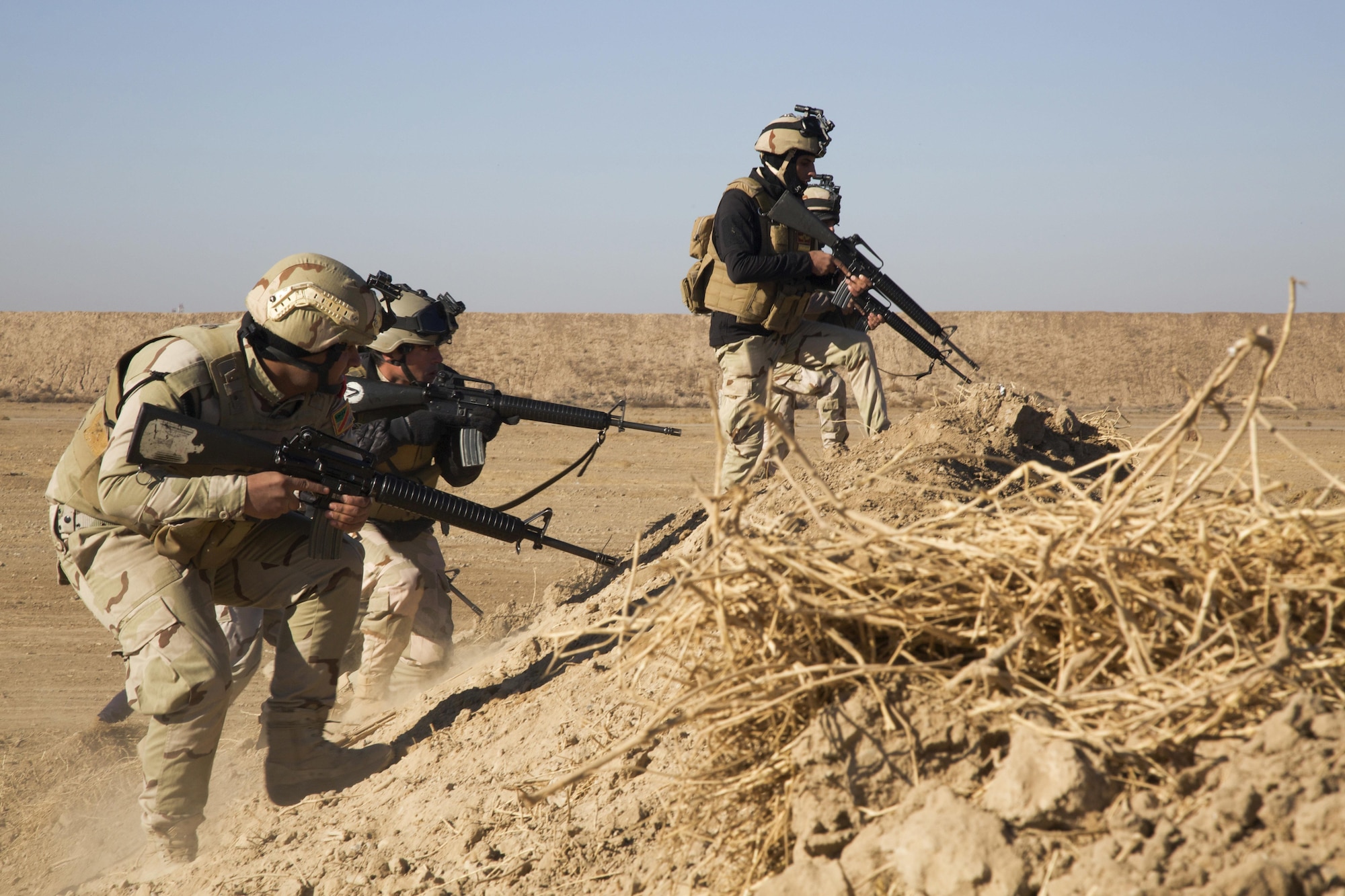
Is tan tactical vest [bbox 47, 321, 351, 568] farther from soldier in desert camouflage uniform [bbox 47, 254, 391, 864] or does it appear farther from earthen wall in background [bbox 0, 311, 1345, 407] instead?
earthen wall in background [bbox 0, 311, 1345, 407]

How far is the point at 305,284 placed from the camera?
3.29 metres

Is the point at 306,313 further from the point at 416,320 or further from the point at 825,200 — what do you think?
the point at 825,200

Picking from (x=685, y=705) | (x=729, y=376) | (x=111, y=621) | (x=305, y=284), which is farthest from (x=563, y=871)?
(x=729, y=376)

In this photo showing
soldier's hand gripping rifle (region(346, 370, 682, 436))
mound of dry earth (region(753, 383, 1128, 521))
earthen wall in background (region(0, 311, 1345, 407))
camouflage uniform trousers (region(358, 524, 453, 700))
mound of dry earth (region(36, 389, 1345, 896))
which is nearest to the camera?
mound of dry earth (region(36, 389, 1345, 896))

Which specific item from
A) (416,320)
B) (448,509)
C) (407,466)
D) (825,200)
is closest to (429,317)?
(416,320)

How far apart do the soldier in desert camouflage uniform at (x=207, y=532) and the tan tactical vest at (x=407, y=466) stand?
33.7 inches

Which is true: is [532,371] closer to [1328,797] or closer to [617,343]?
[617,343]

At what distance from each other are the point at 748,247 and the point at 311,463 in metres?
2.71

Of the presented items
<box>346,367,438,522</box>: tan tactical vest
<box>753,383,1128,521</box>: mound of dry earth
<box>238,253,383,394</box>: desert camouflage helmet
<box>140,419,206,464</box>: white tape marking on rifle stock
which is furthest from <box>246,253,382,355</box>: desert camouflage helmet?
<box>753,383,1128,521</box>: mound of dry earth

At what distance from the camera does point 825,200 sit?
22.2 ft

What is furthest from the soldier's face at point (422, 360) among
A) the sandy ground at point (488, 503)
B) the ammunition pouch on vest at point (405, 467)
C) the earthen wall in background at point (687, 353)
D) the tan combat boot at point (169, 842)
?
the earthen wall in background at point (687, 353)

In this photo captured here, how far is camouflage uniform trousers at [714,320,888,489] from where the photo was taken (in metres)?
5.35

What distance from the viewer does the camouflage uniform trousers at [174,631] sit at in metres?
3.08

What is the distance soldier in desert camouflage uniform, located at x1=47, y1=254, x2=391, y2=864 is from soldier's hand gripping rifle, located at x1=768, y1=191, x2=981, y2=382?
8.78 feet
